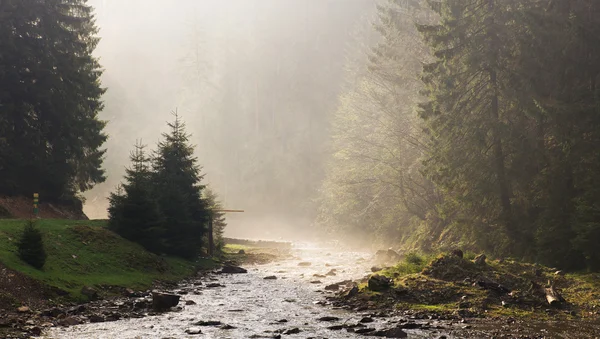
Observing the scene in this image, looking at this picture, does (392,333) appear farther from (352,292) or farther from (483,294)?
(352,292)

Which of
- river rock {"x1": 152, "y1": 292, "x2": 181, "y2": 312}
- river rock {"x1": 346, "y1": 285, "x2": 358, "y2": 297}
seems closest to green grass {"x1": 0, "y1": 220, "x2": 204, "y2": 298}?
river rock {"x1": 152, "y1": 292, "x2": 181, "y2": 312}

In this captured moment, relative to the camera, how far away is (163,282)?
28641 millimetres

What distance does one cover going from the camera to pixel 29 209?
38.6 m

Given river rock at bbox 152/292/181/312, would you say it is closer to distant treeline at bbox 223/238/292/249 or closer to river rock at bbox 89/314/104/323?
river rock at bbox 89/314/104/323

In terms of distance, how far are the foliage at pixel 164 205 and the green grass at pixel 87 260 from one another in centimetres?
142

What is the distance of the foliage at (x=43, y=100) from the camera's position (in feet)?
129

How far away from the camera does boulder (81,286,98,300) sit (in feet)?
70.6

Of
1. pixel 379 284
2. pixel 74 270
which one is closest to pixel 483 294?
pixel 379 284

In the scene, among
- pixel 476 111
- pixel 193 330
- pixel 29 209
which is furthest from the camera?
pixel 29 209

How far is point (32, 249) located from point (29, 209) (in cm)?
1854

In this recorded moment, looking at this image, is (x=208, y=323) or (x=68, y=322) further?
(x=208, y=323)

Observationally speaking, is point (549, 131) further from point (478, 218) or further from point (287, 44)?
point (287, 44)

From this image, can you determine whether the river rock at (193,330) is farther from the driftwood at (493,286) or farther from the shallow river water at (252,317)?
the driftwood at (493,286)

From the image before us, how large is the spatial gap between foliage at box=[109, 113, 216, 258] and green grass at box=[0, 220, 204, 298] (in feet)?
4.67
